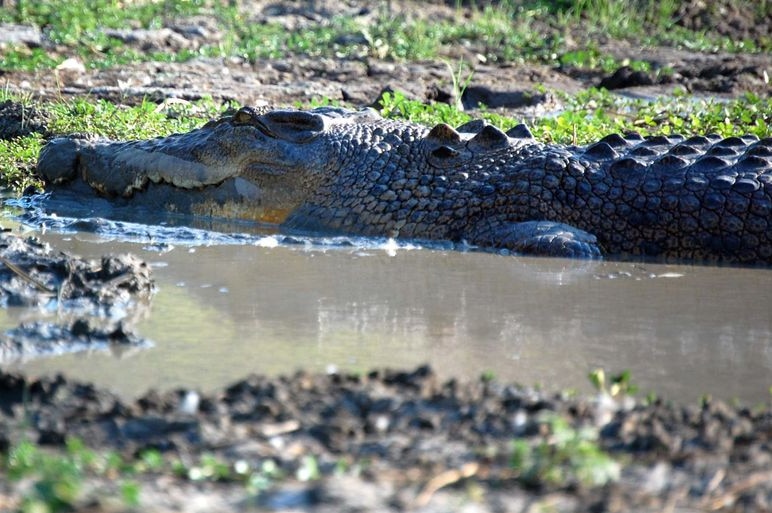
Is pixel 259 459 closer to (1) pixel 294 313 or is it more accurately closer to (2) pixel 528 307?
(1) pixel 294 313

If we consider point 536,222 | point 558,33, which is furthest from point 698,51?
point 536,222

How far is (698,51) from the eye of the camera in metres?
14.8

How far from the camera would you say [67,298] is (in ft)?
13.8

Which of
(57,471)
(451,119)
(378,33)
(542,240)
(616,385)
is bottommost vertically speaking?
(57,471)

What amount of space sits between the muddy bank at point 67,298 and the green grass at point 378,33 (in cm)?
701

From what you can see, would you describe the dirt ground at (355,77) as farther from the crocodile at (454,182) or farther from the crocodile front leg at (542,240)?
the crocodile front leg at (542,240)

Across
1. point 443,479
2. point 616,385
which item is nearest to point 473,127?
point 616,385

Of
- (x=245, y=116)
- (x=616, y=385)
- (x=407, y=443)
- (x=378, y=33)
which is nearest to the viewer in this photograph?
(x=407, y=443)

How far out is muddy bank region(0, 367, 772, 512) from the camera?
2.27m

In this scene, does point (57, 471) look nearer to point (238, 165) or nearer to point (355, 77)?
point (238, 165)

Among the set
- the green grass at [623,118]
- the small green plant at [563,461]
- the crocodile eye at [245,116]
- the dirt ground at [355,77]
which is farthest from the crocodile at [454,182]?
the small green plant at [563,461]

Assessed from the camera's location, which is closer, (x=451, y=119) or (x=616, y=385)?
(x=616, y=385)

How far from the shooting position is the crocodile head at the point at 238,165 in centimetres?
656

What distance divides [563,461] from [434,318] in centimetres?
190
